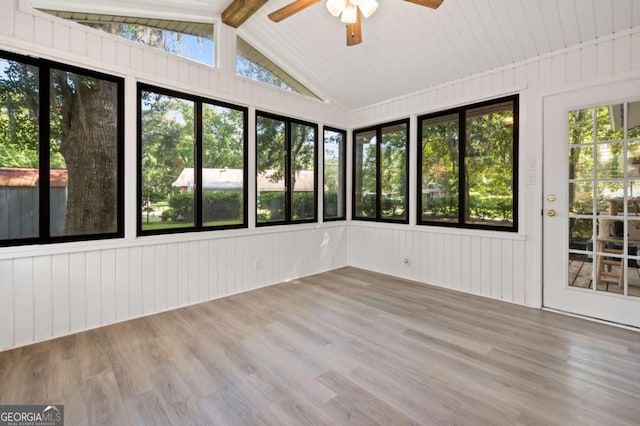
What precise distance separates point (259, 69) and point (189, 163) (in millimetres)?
1625

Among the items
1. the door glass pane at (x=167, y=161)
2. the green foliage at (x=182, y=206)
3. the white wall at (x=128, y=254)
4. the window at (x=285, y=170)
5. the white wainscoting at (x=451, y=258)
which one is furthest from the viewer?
the window at (x=285, y=170)

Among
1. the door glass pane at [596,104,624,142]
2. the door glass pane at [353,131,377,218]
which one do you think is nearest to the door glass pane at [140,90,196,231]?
the door glass pane at [353,131,377,218]

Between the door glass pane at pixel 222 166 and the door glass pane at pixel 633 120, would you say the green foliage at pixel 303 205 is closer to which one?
the door glass pane at pixel 222 166

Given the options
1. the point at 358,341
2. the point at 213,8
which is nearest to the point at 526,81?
the point at 358,341

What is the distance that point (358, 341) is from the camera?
8.43ft

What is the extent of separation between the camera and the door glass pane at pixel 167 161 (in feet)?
10.3

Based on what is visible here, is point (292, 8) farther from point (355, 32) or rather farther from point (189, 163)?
point (189, 163)

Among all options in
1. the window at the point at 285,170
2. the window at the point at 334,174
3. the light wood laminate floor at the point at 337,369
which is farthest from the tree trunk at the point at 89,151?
the window at the point at 334,174

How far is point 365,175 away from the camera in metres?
5.15

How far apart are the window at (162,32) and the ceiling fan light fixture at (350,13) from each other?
6.28ft

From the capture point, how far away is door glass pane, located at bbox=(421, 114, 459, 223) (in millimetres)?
4007

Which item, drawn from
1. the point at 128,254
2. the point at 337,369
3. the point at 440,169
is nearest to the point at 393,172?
the point at 440,169

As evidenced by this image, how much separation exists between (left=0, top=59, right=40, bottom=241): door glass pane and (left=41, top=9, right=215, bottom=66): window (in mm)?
657

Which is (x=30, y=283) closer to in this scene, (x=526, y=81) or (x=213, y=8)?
(x=213, y=8)
